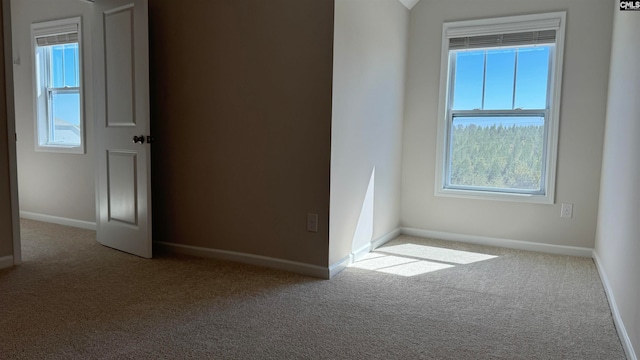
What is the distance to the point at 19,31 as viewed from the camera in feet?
15.2

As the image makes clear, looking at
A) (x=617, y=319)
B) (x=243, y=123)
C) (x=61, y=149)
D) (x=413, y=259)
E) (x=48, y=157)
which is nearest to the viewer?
(x=617, y=319)

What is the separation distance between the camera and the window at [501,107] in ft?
12.3

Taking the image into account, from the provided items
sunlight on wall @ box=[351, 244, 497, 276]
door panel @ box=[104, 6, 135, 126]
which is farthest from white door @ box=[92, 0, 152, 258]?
sunlight on wall @ box=[351, 244, 497, 276]

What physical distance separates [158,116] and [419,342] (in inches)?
106

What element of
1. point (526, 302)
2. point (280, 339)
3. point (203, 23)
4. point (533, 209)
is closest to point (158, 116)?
point (203, 23)

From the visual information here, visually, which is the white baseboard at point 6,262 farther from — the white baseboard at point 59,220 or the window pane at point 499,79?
the window pane at point 499,79

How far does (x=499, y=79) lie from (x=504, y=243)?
1506 mm

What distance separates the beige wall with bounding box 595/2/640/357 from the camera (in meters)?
2.06

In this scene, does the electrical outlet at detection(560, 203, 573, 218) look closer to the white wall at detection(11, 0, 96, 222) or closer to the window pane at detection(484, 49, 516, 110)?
the window pane at detection(484, 49, 516, 110)

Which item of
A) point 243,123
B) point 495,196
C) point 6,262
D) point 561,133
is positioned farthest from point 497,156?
point 6,262

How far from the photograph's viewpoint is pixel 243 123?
3.22 meters

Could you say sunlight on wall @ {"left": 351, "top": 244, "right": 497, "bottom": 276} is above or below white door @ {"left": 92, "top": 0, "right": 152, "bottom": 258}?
below

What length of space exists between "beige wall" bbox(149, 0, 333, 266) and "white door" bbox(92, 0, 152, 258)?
0.25 metres

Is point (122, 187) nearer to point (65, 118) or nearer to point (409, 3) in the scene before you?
point (65, 118)
